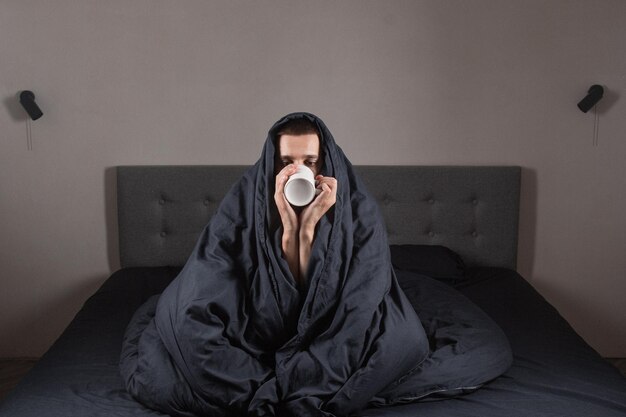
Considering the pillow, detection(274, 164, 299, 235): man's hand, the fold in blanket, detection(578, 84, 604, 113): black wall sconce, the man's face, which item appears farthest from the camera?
detection(578, 84, 604, 113): black wall sconce

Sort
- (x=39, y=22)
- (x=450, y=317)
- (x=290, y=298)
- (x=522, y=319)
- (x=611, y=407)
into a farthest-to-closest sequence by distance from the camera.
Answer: (x=39, y=22)
(x=522, y=319)
(x=450, y=317)
(x=290, y=298)
(x=611, y=407)

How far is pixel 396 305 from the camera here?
1662 millimetres

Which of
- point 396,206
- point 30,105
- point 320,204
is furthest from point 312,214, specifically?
point 30,105

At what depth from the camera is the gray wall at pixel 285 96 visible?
2572mm

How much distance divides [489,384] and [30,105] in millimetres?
2002

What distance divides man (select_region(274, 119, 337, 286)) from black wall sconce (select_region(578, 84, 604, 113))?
4.56ft

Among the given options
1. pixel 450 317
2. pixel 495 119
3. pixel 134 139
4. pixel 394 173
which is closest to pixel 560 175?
pixel 495 119

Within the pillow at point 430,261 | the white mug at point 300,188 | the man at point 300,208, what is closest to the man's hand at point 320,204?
the man at point 300,208

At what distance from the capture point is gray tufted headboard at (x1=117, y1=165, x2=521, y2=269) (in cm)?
262

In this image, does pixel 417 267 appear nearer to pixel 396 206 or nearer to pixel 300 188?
pixel 396 206

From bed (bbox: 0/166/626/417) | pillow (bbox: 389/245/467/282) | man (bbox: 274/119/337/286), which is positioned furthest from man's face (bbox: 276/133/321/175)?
pillow (bbox: 389/245/467/282)

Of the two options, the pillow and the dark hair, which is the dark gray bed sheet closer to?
the pillow

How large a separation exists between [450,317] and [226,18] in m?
1.51

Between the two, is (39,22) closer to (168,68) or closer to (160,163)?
(168,68)
